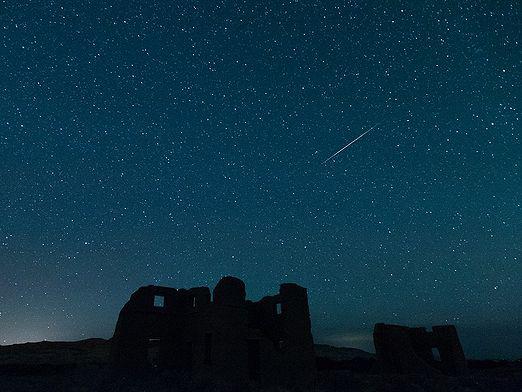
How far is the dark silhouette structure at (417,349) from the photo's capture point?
2334 centimetres

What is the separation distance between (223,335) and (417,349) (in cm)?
1463

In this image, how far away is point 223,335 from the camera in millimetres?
19750

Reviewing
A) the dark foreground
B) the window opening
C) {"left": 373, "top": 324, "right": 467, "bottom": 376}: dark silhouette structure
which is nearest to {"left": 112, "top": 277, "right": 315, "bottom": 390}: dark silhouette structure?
the window opening

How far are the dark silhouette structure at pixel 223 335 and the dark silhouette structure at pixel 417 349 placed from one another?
22.4 feet

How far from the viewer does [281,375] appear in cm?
1933

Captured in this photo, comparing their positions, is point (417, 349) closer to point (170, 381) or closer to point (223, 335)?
point (223, 335)

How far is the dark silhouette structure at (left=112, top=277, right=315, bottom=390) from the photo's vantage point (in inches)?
768

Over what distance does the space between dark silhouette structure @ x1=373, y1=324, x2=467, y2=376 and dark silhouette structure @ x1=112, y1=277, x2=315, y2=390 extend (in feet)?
22.4

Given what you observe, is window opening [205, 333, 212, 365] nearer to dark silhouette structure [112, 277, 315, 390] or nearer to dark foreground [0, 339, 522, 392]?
dark silhouette structure [112, 277, 315, 390]

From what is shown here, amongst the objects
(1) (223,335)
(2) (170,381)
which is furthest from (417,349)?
(2) (170,381)

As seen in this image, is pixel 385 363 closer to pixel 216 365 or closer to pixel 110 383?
pixel 216 365

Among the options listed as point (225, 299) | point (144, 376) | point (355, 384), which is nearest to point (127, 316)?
point (144, 376)

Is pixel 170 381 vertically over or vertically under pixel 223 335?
under

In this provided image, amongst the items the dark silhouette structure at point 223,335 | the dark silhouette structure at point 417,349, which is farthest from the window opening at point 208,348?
the dark silhouette structure at point 417,349
